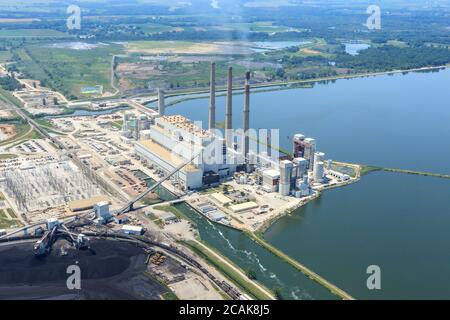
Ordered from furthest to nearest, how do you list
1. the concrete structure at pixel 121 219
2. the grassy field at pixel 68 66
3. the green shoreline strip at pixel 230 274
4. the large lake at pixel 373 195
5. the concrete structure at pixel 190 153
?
the grassy field at pixel 68 66 < the concrete structure at pixel 190 153 < the concrete structure at pixel 121 219 < the large lake at pixel 373 195 < the green shoreline strip at pixel 230 274

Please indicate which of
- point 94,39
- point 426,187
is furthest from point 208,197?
point 94,39

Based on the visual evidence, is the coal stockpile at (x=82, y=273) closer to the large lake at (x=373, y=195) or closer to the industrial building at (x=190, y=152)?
the large lake at (x=373, y=195)

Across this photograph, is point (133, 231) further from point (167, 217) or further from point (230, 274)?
point (230, 274)

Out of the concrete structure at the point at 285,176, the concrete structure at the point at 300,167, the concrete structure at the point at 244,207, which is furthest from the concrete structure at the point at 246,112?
the concrete structure at the point at 244,207

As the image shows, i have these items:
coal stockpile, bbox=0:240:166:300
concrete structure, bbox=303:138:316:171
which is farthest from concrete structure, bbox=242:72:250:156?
coal stockpile, bbox=0:240:166:300

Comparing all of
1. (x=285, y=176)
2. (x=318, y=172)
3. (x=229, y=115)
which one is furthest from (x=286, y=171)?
(x=229, y=115)
